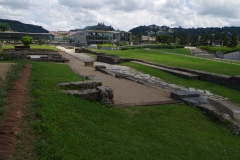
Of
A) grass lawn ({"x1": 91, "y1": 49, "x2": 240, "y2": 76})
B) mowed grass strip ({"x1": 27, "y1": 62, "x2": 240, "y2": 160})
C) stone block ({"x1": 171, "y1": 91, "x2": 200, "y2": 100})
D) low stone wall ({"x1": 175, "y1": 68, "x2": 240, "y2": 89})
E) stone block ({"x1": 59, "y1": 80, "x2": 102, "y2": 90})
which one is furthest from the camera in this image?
grass lawn ({"x1": 91, "y1": 49, "x2": 240, "y2": 76})

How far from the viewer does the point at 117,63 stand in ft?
81.3

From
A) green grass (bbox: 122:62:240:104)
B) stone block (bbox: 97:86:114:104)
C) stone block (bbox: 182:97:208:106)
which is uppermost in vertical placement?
stone block (bbox: 97:86:114:104)

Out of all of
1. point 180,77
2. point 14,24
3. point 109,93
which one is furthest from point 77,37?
point 14,24

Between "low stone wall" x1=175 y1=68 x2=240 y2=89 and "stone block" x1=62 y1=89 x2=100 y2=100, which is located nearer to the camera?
"stone block" x1=62 y1=89 x2=100 y2=100

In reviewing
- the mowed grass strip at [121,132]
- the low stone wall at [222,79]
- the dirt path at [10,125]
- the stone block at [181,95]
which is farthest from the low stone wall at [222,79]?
the dirt path at [10,125]

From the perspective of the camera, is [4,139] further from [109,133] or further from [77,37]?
[77,37]

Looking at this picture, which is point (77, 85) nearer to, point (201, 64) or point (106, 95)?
point (106, 95)

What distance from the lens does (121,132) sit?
5223 millimetres

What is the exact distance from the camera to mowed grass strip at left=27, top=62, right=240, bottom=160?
4.06 meters

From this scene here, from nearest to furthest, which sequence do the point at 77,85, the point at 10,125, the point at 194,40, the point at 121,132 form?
the point at 10,125
the point at 121,132
the point at 77,85
the point at 194,40

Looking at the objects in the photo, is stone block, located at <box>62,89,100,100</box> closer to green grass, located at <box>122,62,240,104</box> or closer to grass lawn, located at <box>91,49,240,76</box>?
green grass, located at <box>122,62,240,104</box>

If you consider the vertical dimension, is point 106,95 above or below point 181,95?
above

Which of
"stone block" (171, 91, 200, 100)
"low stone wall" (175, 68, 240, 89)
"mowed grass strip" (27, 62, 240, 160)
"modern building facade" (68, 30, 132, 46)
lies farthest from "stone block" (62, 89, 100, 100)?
"modern building facade" (68, 30, 132, 46)

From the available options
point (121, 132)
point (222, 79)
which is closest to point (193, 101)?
point (121, 132)
